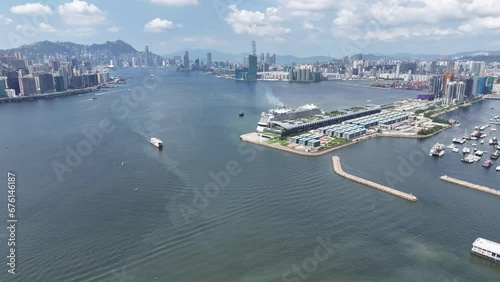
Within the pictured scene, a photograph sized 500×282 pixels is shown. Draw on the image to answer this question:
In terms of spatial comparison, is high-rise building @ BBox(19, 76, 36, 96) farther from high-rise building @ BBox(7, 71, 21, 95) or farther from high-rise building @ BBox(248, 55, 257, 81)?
high-rise building @ BBox(248, 55, 257, 81)

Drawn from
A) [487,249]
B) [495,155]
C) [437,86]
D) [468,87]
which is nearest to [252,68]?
[437,86]

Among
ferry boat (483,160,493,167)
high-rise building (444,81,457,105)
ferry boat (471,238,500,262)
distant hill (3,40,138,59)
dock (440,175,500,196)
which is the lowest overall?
ferry boat (471,238,500,262)

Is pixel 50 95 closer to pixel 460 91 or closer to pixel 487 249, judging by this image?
pixel 487 249

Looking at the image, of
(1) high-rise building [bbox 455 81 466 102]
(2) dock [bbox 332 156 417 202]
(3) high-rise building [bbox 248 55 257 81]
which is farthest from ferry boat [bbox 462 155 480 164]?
(3) high-rise building [bbox 248 55 257 81]

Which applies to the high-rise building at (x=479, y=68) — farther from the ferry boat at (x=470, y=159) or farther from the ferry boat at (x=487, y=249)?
the ferry boat at (x=487, y=249)

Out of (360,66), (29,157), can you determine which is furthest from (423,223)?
(360,66)
